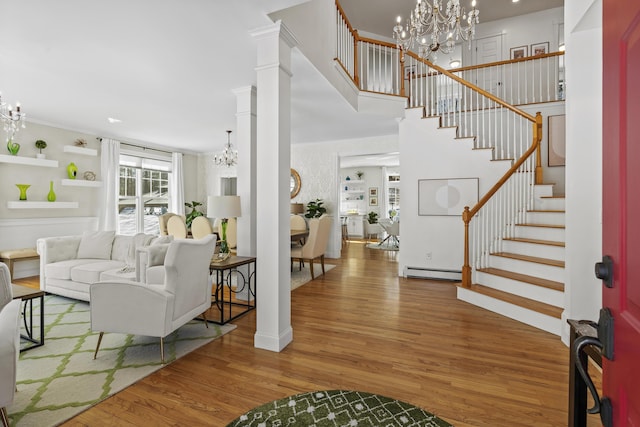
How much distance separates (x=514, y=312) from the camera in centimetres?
337

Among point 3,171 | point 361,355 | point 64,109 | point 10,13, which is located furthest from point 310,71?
point 3,171

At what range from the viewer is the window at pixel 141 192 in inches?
287

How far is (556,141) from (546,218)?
1993 mm

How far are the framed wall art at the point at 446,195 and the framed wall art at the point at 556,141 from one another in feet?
5.25

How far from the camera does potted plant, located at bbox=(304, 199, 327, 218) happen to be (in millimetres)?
7113

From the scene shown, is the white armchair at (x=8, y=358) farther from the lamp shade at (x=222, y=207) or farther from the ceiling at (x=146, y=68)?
the ceiling at (x=146, y=68)

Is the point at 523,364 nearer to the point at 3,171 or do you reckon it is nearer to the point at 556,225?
the point at 556,225

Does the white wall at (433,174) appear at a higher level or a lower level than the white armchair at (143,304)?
higher

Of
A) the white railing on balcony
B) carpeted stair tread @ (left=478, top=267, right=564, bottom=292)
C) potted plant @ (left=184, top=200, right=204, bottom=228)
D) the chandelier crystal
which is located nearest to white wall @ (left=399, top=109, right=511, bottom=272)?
the white railing on balcony

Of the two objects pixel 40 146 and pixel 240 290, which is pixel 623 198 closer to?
pixel 240 290

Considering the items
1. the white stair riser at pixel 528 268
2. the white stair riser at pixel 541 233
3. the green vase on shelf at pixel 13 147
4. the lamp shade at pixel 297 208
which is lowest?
the white stair riser at pixel 528 268

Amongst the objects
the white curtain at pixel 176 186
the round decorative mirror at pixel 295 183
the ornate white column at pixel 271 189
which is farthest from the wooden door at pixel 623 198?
the white curtain at pixel 176 186

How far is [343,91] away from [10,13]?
3.41 m

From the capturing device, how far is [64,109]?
5039mm
